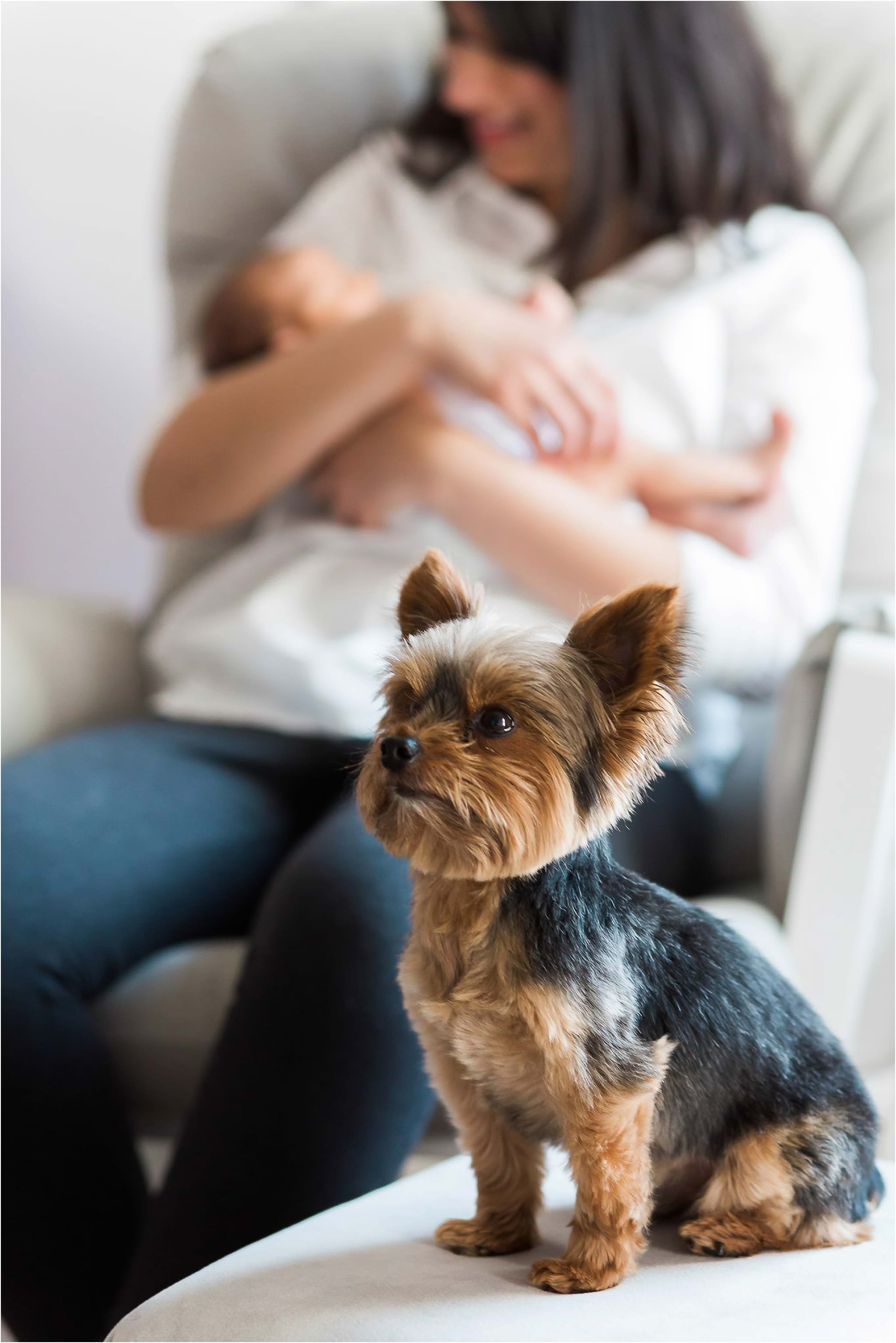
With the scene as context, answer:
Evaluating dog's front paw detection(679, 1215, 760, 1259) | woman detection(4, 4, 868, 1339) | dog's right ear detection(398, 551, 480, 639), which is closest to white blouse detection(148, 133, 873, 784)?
woman detection(4, 4, 868, 1339)

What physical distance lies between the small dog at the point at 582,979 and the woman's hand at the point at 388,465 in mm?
652

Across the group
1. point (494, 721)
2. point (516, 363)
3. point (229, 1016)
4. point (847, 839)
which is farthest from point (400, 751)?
point (516, 363)

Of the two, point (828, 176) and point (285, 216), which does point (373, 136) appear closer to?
point (285, 216)

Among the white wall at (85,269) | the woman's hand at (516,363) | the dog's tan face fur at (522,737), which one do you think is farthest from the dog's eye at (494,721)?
the white wall at (85,269)

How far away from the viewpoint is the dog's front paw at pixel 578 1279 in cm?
58

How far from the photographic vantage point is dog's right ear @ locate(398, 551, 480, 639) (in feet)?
2.03

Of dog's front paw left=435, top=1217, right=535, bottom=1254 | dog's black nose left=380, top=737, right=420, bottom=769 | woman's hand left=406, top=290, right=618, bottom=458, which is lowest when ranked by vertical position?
dog's front paw left=435, top=1217, right=535, bottom=1254

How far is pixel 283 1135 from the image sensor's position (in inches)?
31.4

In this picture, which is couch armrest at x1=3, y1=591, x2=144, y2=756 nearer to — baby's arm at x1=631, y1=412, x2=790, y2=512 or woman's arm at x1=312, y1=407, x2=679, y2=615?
woman's arm at x1=312, y1=407, x2=679, y2=615

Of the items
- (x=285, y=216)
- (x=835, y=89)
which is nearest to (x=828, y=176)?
(x=835, y=89)

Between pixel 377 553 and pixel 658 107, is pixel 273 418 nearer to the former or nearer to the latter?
pixel 377 553

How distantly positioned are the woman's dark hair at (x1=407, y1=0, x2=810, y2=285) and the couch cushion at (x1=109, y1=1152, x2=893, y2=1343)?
1.30 m

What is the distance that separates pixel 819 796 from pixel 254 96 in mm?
1451

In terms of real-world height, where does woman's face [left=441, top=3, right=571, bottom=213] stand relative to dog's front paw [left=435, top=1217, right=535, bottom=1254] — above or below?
above
